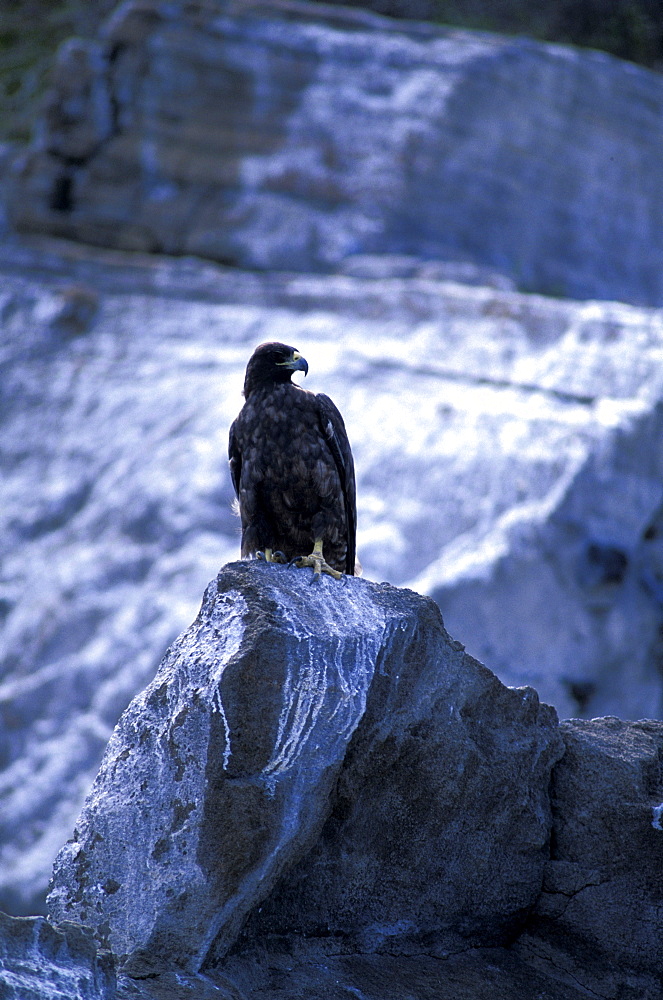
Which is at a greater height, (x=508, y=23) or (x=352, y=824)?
(x=508, y=23)

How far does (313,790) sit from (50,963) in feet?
3.56

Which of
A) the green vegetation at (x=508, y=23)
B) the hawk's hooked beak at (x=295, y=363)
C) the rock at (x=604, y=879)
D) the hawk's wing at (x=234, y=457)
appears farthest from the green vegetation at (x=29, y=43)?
the rock at (x=604, y=879)

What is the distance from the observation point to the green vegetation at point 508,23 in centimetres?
1850

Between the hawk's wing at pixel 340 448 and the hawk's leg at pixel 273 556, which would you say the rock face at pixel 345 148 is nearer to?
the hawk's wing at pixel 340 448

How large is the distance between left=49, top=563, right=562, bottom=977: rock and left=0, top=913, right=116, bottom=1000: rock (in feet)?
1.43

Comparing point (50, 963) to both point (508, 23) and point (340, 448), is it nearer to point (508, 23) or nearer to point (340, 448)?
point (340, 448)

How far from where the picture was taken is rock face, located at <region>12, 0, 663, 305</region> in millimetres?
13742

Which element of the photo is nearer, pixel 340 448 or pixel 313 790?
pixel 313 790

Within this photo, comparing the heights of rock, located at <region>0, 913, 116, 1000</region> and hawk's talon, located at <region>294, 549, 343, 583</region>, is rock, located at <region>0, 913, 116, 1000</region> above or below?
below

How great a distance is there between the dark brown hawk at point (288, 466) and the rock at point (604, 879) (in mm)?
1718

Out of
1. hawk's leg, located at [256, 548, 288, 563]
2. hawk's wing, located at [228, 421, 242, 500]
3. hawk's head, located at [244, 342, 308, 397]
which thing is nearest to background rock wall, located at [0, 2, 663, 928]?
hawk's wing, located at [228, 421, 242, 500]

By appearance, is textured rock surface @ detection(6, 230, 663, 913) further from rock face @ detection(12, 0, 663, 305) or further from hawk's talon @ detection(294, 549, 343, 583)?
hawk's talon @ detection(294, 549, 343, 583)

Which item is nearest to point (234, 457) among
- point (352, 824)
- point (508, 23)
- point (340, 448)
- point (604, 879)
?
point (340, 448)

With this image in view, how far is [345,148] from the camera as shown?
1390 centimetres
